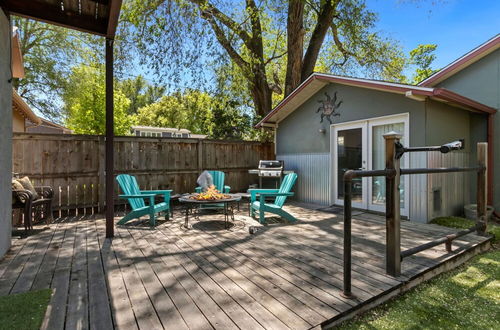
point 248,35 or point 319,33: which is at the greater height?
point 248,35

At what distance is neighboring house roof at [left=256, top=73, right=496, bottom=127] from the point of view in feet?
15.1

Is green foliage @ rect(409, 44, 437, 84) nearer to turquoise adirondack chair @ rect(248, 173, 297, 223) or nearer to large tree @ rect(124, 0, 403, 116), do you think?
large tree @ rect(124, 0, 403, 116)

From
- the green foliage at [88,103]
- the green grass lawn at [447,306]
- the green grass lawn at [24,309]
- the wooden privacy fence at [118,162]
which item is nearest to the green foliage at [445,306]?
the green grass lawn at [447,306]

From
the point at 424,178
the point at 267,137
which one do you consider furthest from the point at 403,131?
the point at 267,137

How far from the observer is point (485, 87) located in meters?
5.83

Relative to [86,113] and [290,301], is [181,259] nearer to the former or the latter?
[290,301]

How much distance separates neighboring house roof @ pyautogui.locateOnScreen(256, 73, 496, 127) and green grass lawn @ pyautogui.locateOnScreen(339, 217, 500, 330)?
2.84 metres

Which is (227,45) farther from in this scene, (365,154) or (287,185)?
(287,185)

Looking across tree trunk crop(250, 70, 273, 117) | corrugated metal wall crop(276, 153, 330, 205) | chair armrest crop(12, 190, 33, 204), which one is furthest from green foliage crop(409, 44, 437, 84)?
chair armrest crop(12, 190, 33, 204)

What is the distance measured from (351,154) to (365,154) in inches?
16.4

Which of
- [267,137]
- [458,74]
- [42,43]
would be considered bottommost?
[267,137]

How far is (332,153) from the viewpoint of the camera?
6.71 m

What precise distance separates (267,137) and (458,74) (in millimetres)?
6860

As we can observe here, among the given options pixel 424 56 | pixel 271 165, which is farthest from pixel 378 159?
pixel 424 56
